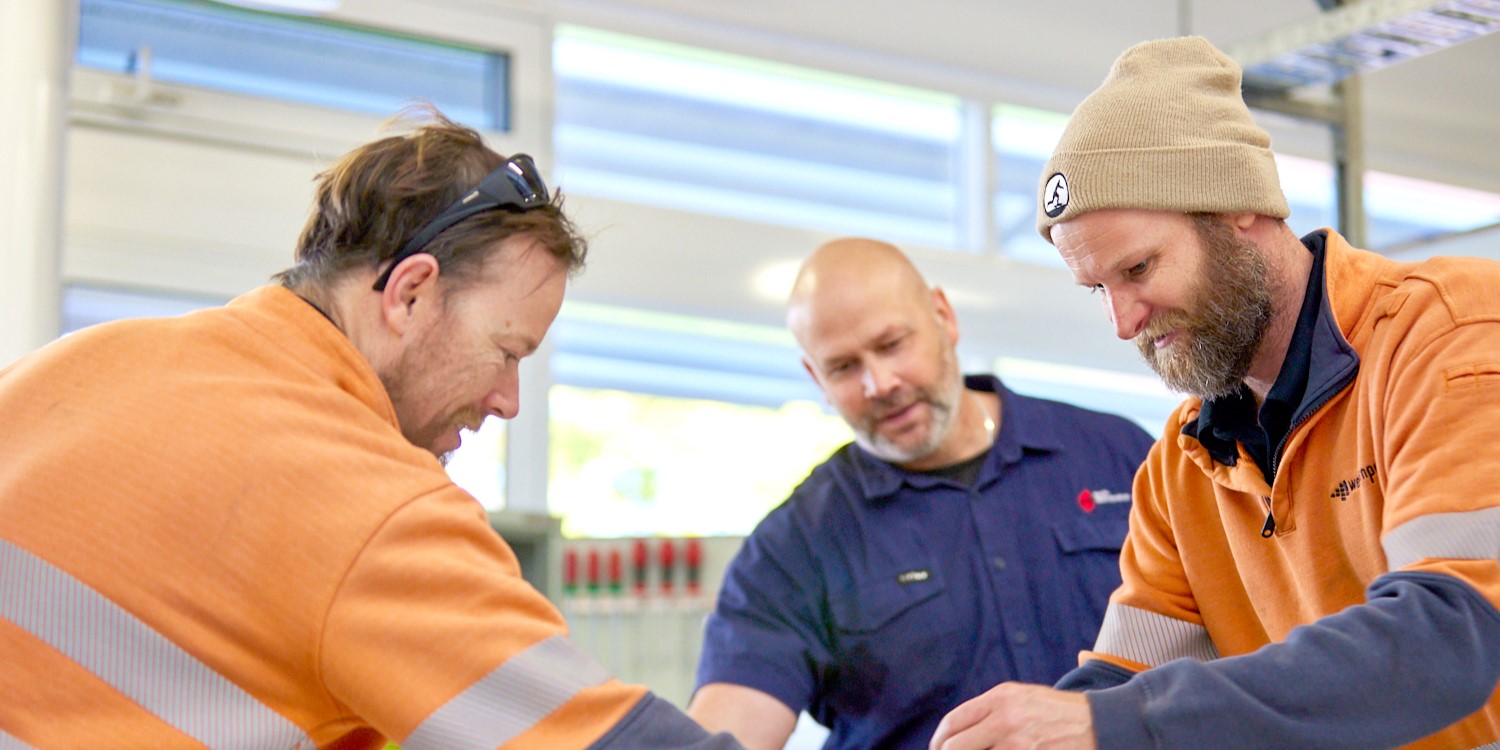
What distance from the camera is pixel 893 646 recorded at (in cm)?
256

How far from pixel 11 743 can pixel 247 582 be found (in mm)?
231

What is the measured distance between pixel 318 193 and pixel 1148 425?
516 centimetres

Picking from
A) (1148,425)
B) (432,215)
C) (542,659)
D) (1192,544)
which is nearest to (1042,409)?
(1192,544)

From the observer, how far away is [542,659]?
4.29 feet

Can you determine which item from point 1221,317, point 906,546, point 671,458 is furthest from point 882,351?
point 671,458

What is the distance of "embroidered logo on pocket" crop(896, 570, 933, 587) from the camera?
261cm

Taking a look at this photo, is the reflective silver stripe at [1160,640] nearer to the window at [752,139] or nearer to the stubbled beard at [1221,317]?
the stubbled beard at [1221,317]

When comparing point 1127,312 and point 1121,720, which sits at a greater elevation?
point 1127,312

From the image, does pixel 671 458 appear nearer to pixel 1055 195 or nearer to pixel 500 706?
pixel 1055 195

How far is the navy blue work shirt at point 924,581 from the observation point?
100 inches

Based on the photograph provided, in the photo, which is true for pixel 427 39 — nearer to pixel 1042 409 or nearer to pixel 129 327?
pixel 1042 409

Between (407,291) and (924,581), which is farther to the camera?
(924,581)

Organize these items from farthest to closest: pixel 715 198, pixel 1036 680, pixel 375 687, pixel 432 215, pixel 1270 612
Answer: pixel 715 198 < pixel 1036 680 < pixel 1270 612 < pixel 432 215 < pixel 375 687

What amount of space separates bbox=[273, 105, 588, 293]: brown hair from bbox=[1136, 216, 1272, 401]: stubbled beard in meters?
0.71
